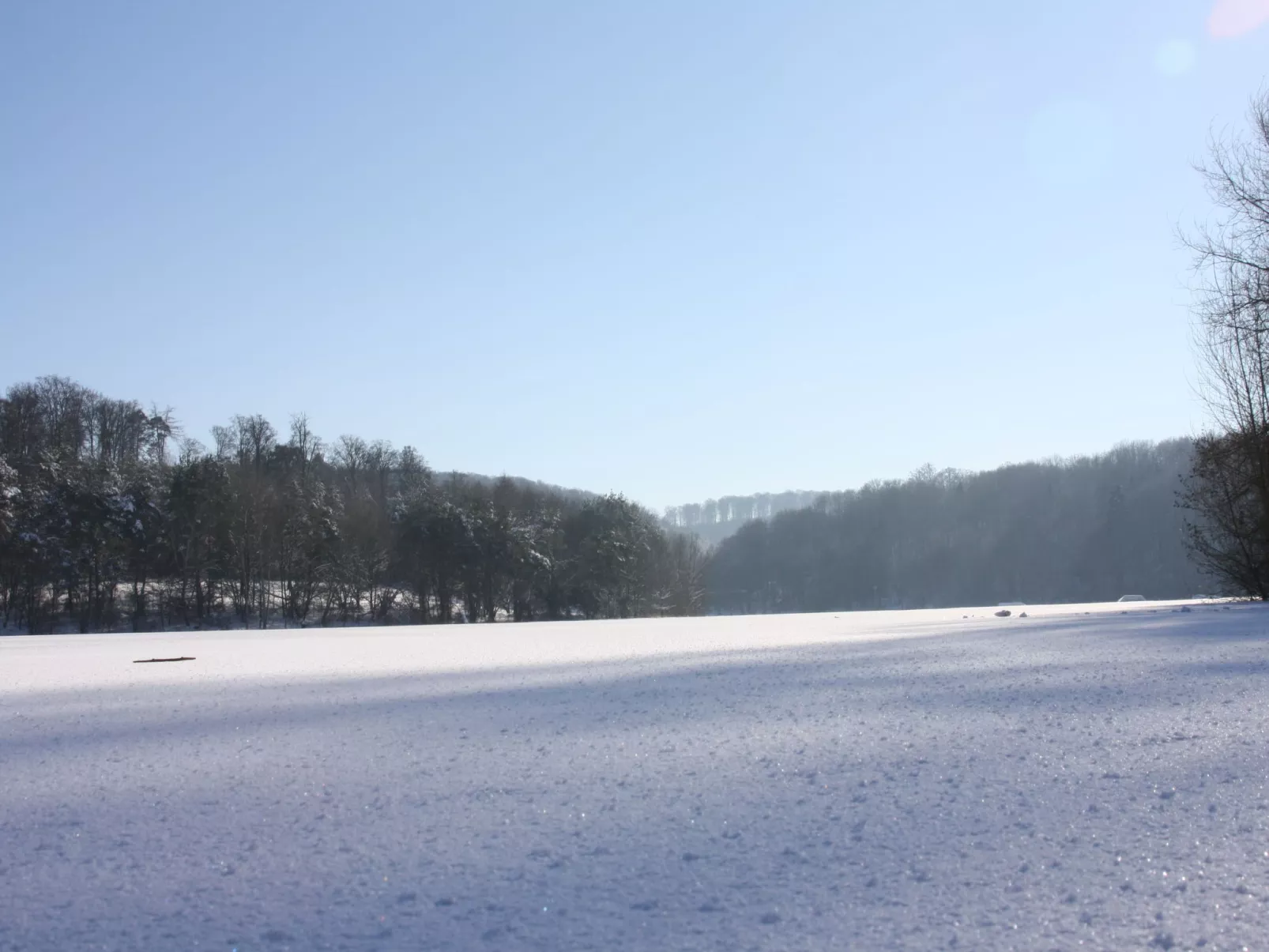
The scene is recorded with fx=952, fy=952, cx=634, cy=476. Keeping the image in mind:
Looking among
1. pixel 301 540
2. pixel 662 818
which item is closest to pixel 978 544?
pixel 301 540

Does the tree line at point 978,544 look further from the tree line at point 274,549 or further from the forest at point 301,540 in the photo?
the tree line at point 274,549

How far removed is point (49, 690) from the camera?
7973 mm

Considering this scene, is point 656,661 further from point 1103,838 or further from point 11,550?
point 11,550

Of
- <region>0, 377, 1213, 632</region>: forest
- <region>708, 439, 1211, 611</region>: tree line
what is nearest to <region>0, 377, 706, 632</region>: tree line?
<region>0, 377, 1213, 632</region>: forest

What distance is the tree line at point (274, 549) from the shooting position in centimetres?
3884

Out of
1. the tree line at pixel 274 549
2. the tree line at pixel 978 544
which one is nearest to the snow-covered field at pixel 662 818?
the tree line at pixel 274 549

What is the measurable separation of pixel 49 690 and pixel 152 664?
3013 millimetres

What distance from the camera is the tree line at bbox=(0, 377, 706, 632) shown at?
3884cm

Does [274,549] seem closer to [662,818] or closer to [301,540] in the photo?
[301,540]

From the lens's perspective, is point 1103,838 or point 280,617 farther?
point 280,617

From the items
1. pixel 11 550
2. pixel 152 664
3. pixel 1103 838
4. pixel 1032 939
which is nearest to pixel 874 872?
pixel 1032 939

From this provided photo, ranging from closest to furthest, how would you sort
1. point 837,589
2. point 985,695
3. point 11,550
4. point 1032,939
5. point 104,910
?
1. point 1032,939
2. point 104,910
3. point 985,695
4. point 11,550
5. point 837,589

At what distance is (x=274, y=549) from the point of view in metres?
45.7

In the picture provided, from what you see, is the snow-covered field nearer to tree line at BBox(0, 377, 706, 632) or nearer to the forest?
the forest
